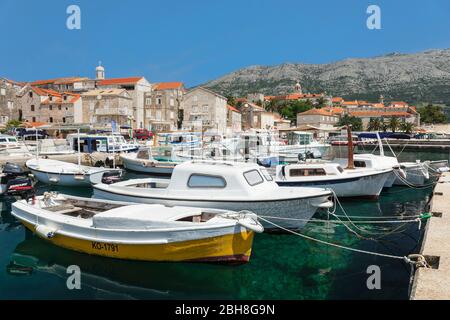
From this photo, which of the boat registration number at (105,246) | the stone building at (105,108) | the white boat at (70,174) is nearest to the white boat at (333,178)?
the white boat at (70,174)

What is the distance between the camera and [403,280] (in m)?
9.38

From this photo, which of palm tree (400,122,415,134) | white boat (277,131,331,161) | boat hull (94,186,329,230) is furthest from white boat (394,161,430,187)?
palm tree (400,122,415,134)

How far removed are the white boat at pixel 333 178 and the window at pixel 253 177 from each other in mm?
4612

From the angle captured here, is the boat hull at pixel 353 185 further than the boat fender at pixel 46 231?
Yes

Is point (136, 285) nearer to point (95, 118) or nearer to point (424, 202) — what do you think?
point (424, 202)

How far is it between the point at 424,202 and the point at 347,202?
14.7 feet

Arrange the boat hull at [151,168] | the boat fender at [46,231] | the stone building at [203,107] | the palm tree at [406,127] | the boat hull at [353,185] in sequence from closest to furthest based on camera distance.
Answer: the boat fender at [46,231] → the boat hull at [353,185] → the boat hull at [151,168] → the stone building at [203,107] → the palm tree at [406,127]

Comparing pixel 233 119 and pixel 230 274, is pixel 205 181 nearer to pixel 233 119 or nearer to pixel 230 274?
pixel 230 274

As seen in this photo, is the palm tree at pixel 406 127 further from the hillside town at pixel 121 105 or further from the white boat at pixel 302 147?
the white boat at pixel 302 147

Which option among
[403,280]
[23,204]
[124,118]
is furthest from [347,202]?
[124,118]

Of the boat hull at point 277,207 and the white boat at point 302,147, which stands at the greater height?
the white boat at point 302,147

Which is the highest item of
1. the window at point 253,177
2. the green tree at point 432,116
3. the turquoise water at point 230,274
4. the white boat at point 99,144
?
the green tree at point 432,116

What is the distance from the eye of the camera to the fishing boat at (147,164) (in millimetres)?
28209

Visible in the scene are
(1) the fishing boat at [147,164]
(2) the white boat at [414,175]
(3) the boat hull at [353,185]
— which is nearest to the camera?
(3) the boat hull at [353,185]
